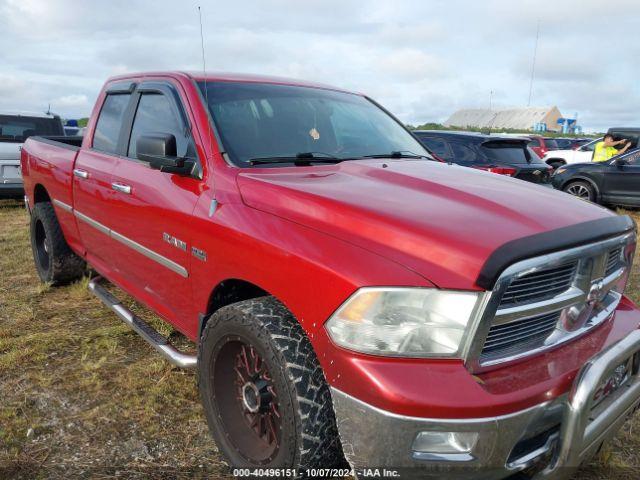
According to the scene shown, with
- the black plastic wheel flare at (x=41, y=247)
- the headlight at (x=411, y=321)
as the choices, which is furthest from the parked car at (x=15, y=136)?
the headlight at (x=411, y=321)

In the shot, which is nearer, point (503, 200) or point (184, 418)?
Result: point (503, 200)

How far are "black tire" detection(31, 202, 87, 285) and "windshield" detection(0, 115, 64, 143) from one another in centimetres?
543

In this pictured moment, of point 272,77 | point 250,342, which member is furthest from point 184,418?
point 272,77

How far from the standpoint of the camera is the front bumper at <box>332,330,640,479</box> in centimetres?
164

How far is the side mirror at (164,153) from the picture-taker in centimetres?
264

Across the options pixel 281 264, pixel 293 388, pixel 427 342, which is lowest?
pixel 293 388

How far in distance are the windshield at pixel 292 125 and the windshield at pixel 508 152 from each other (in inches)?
169

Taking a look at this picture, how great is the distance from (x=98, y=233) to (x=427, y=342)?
9.28ft

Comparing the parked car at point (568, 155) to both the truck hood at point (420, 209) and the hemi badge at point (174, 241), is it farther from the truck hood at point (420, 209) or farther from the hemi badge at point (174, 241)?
the hemi badge at point (174, 241)

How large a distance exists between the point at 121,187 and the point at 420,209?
201cm

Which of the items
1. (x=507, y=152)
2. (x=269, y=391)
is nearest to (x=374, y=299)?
(x=269, y=391)

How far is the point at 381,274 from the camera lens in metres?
1.74

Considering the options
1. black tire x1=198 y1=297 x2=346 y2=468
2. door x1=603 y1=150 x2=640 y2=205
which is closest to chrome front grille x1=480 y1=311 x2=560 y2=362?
black tire x1=198 y1=297 x2=346 y2=468

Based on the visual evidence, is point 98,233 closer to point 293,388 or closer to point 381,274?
point 293,388
